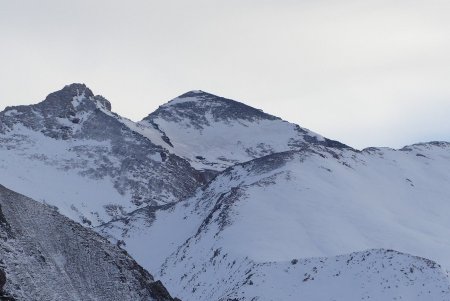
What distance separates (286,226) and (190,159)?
345ft

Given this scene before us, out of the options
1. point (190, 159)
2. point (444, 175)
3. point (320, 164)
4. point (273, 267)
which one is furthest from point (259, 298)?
point (190, 159)

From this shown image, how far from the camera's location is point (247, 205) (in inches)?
2997

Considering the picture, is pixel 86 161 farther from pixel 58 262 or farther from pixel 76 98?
pixel 58 262

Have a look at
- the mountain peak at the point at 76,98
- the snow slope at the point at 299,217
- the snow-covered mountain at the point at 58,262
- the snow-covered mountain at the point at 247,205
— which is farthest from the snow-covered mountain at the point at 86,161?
the snow-covered mountain at the point at 58,262

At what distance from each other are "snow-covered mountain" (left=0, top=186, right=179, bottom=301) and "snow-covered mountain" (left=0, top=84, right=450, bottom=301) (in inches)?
721

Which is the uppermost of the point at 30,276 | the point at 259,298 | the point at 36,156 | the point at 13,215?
the point at 36,156

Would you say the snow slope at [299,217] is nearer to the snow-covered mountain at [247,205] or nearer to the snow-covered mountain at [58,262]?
the snow-covered mountain at [247,205]

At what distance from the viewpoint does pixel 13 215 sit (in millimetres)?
37750

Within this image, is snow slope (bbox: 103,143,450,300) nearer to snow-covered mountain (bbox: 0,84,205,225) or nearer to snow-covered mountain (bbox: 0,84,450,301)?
snow-covered mountain (bbox: 0,84,450,301)

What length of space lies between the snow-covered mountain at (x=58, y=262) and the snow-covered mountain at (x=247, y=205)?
1831cm

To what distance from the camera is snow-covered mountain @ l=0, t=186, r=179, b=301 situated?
3412cm

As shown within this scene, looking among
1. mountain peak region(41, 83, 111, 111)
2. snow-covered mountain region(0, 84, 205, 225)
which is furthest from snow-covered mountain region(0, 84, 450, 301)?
mountain peak region(41, 83, 111, 111)

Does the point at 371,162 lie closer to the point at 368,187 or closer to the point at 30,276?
the point at 368,187

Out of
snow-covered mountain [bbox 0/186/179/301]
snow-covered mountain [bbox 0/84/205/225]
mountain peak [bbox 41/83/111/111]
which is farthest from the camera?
mountain peak [bbox 41/83/111/111]
